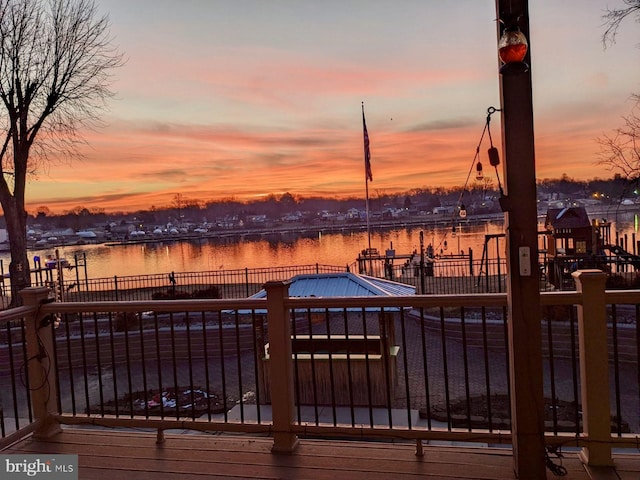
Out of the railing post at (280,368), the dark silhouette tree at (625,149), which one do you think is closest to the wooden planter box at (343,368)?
the railing post at (280,368)

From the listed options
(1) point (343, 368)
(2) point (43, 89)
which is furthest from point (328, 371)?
(2) point (43, 89)

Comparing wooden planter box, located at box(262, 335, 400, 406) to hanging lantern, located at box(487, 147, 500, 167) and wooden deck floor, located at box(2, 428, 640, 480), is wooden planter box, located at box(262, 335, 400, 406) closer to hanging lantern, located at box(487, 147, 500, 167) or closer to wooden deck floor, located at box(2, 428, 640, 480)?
wooden deck floor, located at box(2, 428, 640, 480)

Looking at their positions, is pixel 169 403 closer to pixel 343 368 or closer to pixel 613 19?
pixel 343 368

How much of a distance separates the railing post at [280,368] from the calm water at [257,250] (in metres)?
37.3

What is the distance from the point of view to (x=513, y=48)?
2.58m

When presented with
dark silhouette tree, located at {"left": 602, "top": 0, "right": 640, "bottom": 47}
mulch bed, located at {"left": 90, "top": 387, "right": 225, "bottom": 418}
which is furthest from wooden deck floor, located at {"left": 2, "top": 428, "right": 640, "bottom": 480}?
dark silhouette tree, located at {"left": 602, "top": 0, "right": 640, "bottom": 47}

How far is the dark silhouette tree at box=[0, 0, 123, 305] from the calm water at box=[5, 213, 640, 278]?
2688 cm

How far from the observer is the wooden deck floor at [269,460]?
10.5 feet

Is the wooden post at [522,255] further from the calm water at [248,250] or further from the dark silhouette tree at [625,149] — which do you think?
the calm water at [248,250]

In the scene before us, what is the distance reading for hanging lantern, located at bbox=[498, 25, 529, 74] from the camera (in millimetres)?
2574

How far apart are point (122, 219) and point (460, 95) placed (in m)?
56.9

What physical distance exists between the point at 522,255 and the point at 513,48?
1.11 m

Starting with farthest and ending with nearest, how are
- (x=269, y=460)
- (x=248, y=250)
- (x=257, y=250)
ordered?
(x=248, y=250) < (x=257, y=250) < (x=269, y=460)

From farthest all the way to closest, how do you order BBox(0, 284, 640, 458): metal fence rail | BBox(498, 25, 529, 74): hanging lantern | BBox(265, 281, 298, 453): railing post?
BBox(265, 281, 298, 453): railing post, BBox(0, 284, 640, 458): metal fence rail, BBox(498, 25, 529, 74): hanging lantern
